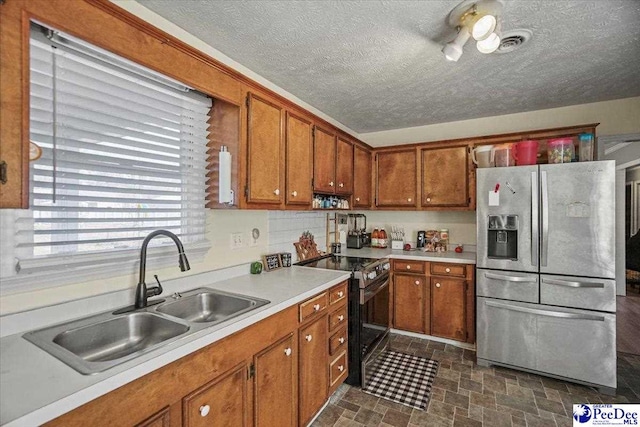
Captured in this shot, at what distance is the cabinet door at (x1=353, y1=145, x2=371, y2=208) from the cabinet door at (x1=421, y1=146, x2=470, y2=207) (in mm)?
653

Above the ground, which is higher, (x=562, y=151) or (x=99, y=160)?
(x=562, y=151)

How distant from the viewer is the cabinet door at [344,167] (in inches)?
114

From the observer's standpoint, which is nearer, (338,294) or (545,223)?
(338,294)

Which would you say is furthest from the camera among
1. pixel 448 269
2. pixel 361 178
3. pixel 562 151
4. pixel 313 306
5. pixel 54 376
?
pixel 361 178

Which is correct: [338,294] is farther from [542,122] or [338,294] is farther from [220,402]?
[542,122]

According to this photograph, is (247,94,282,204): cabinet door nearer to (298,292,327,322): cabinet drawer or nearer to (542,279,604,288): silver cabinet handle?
(298,292,327,322): cabinet drawer

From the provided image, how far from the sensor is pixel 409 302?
3.19 meters

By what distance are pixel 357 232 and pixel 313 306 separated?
1.92 meters

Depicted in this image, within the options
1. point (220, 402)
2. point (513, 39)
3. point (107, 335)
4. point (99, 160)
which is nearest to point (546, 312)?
point (513, 39)

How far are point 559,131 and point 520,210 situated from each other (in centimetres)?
96

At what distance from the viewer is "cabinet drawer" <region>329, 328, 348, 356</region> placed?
2070 millimetres

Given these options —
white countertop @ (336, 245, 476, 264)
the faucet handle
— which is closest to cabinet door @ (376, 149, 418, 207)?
white countertop @ (336, 245, 476, 264)

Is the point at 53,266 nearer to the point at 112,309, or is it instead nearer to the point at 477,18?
the point at 112,309

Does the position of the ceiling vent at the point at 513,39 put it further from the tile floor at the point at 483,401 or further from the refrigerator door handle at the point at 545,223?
the tile floor at the point at 483,401
